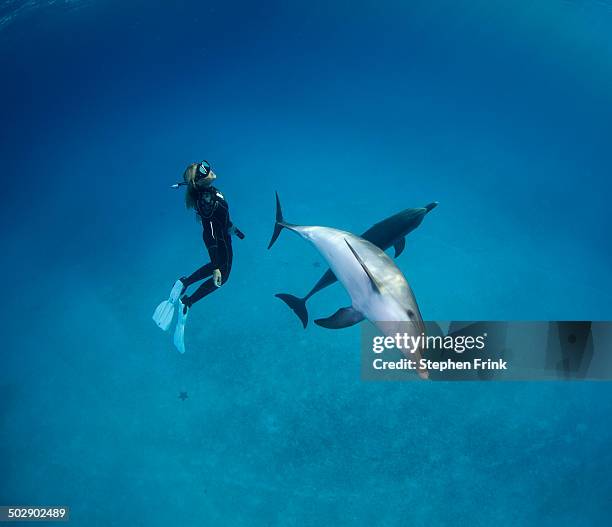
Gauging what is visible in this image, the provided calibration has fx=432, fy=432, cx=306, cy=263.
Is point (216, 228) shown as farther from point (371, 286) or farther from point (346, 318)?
point (371, 286)

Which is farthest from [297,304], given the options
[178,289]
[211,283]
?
[178,289]

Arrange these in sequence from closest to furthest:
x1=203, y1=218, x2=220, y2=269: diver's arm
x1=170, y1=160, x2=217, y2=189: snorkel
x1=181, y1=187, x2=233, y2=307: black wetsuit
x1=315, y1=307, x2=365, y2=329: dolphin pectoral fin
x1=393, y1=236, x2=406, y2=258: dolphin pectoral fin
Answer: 1. x1=315, y1=307, x2=365, y2=329: dolphin pectoral fin
2. x1=170, y1=160, x2=217, y2=189: snorkel
3. x1=181, y1=187, x2=233, y2=307: black wetsuit
4. x1=203, y1=218, x2=220, y2=269: diver's arm
5. x1=393, y1=236, x2=406, y2=258: dolphin pectoral fin

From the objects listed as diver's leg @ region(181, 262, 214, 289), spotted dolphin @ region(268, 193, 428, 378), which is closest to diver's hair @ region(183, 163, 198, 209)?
diver's leg @ region(181, 262, 214, 289)

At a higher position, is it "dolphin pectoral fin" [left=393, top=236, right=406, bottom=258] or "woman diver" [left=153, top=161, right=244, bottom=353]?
"dolphin pectoral fin" [left=393, top=236, right=406, bottom=258]

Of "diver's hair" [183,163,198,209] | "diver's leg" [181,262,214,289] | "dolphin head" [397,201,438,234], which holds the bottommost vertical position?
"diver's leg" [181,262,214,289]

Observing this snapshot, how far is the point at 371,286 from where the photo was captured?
674 centimetres

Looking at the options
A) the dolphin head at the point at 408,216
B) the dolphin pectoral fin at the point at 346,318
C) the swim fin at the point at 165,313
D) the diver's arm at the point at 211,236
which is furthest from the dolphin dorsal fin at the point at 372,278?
the swim fin at the point at 165,313

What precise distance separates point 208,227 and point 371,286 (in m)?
3.65

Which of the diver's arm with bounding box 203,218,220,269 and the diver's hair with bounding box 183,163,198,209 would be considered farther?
the diver's arm with bounding box 203,218,220,269

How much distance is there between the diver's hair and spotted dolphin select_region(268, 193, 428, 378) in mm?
2543

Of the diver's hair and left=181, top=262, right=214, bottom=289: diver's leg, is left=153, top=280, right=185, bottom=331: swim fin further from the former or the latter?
the diver's hair

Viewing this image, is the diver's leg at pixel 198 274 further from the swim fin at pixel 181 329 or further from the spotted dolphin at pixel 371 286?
the spotted dolphin at pixel 371 286

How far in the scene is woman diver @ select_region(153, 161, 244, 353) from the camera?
25.8ft

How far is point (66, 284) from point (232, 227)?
373 inches
